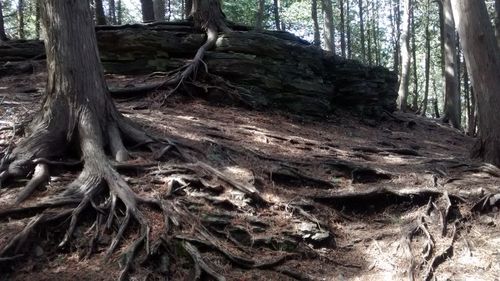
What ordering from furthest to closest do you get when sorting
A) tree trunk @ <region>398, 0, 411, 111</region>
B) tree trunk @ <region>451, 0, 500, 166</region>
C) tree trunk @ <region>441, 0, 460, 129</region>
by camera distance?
tree trunk @ <region>398, 0, 411, 111</region> < tree trunk @ <region>441, 0, 460, 129</region> < tree trunk @ <region>451, 0, 500, 166</region>

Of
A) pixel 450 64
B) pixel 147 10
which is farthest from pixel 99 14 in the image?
pixel 450 64

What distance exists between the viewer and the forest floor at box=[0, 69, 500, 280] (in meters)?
4.84

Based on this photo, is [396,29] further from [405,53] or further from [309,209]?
[309,209]

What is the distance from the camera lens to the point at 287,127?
10.4 m

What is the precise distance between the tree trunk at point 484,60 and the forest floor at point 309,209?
0.71m

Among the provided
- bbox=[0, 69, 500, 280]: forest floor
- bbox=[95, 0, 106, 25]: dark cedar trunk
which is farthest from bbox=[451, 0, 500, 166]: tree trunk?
bbox=[95, 0, 106, 25]: dark cedar trunk

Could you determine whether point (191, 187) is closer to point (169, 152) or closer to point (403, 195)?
point (169, 152)

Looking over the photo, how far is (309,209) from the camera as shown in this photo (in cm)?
629

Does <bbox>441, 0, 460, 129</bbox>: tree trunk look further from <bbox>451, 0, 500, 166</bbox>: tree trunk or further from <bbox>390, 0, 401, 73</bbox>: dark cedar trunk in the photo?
<bbox>390, 0, 401, 73</bbox>: dark cedar trunk

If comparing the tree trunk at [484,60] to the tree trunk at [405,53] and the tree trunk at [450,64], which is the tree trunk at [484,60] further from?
the tree trunk at [405,53]

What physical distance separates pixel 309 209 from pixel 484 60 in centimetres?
434

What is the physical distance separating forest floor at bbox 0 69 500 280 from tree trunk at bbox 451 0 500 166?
2.32 ft

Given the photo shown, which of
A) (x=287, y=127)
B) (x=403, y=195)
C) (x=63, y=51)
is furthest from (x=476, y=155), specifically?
(x=63, y=51)

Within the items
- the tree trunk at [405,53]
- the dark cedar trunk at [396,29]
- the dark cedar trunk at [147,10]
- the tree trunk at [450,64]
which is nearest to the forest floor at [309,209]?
the dark cedar trunk at [147,10]
